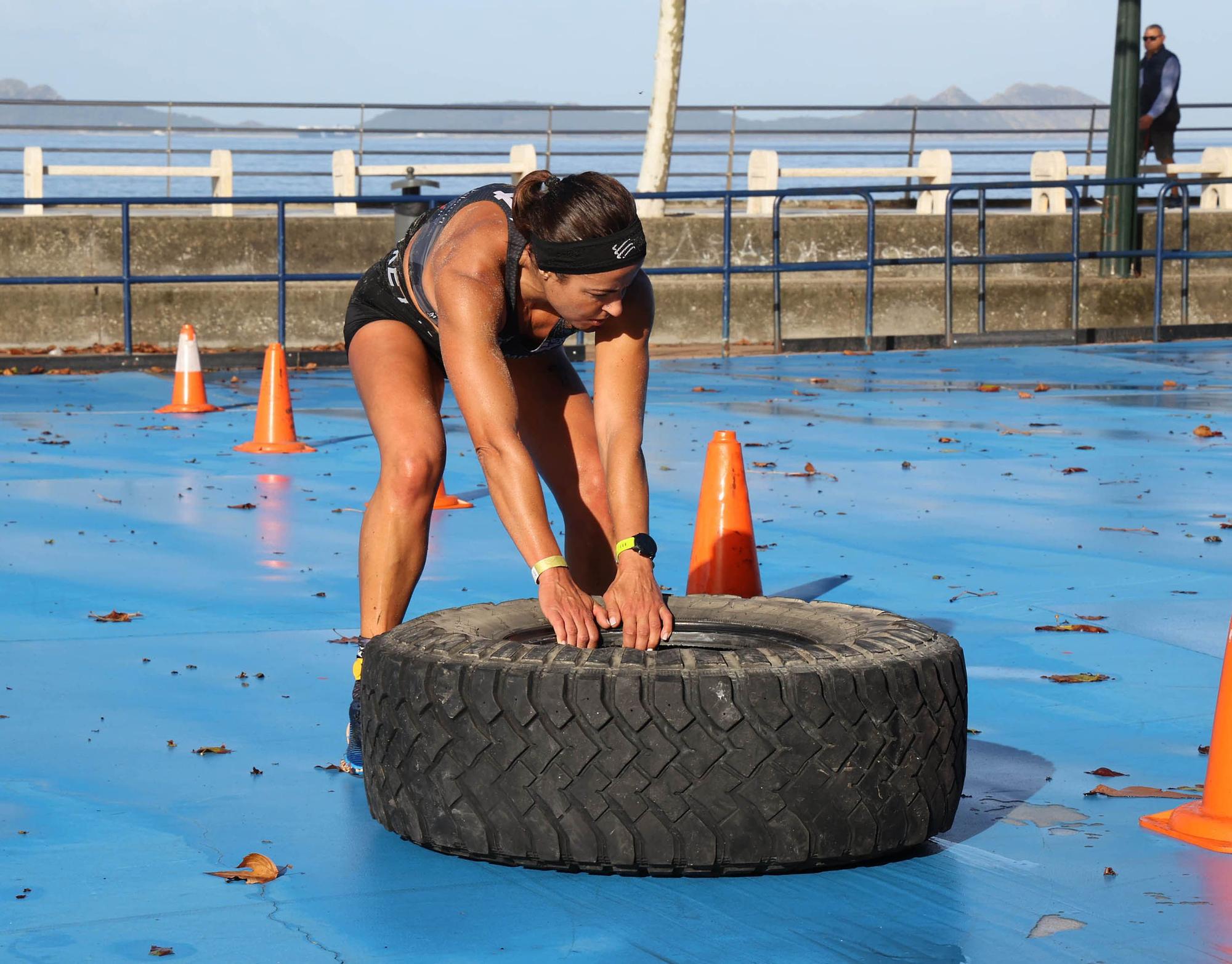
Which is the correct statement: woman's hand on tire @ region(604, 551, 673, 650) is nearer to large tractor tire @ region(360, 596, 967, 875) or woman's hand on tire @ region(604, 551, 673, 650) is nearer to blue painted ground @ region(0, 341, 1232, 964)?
large tractor tire @ region(360, 596, 967, 875)

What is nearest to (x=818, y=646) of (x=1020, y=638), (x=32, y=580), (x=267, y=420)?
(x=1020, y=638)

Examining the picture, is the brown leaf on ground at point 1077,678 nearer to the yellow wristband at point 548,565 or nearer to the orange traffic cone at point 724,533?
the orange traffic cone at point 724,533

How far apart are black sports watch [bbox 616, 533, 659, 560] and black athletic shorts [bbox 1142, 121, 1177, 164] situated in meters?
20.0

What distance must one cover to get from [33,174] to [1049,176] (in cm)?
1261

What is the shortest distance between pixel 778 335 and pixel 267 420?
7777 mm

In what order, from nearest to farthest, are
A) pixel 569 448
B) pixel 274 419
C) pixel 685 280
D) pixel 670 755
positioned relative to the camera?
pixel 670 755 < pixel 569 448 < pixel 274 419 < pixel 685 280

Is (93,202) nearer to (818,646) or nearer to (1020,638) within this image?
(1020,638)

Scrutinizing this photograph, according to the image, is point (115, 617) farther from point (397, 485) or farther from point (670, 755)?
point (670, 755)

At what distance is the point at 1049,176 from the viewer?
2236 cm

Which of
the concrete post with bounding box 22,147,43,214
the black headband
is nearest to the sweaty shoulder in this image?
the black headband

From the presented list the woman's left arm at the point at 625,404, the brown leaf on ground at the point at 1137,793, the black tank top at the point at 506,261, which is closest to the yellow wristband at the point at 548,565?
the woman's left arm at the point at 625,404

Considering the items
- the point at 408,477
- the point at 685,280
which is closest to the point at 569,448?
the point at 408,477

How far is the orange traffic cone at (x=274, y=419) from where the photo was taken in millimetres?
9695

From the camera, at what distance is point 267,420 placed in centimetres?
984
